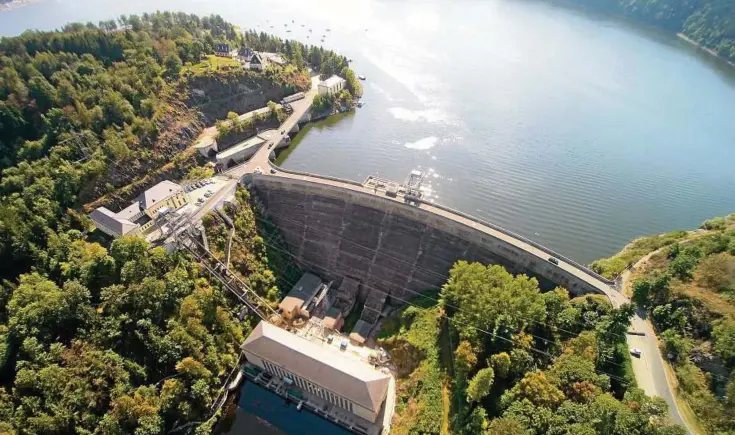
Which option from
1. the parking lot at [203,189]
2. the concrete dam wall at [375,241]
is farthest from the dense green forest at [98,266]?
the concrete dam wall at [375,241]

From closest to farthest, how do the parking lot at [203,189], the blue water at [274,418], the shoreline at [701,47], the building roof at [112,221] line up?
1. the blue water at [274,418]
2. the building roof at [112,221]
3. the parking lot at [203,189]
4. the shoreline at [701,47]

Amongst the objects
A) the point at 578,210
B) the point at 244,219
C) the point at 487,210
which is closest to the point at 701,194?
the point at 578,210

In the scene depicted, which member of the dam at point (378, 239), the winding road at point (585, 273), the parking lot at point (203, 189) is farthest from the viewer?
the parking lot at point (203, 189)

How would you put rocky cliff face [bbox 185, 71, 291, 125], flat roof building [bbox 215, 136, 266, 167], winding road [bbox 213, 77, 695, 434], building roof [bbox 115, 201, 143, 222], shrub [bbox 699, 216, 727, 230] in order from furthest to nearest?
rocky cliff face [bbox 185, 71, 291, 125], flat roof building [bbox 215, 136, 266, 167], building roof [bbox 115, 201, 143, 222], shrub [bbox 699, 216, 727, 230], winding road [bbox 213, 77, 695, 434]

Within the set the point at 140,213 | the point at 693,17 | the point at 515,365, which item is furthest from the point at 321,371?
the point at 693,17

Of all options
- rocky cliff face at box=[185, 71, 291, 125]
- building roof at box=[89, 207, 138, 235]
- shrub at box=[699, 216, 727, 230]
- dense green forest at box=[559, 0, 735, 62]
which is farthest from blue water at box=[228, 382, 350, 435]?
dense green forest at box=[559, 0, 735, 62]

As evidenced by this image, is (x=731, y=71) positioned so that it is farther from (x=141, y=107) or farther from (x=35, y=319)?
(x=35, y=319)

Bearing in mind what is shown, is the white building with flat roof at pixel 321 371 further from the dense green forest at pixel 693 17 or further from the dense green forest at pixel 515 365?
the dense green forest at pixel 693 17

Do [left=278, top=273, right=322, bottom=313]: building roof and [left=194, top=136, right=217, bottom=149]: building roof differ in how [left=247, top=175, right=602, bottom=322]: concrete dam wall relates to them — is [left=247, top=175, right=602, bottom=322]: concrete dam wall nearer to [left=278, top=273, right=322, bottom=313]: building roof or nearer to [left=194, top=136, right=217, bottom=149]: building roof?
[left=278, top=273, right=322, bottom=313]: building roof
